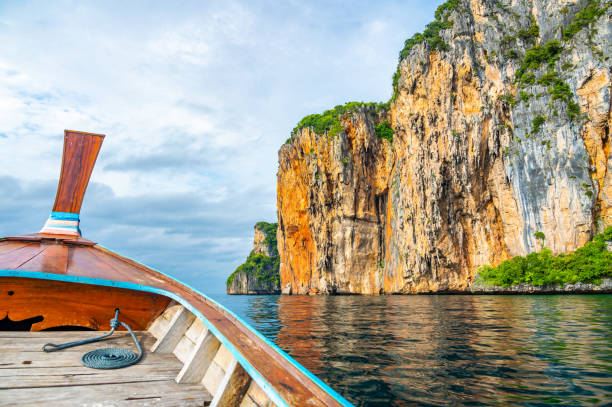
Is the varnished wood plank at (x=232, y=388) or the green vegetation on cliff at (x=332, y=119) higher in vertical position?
the green vegetation on cliff at (x=332, y=119)

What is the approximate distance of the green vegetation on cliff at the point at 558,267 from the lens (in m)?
24.5

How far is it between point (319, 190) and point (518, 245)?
2329 cm

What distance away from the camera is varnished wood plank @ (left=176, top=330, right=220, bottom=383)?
2154 mm

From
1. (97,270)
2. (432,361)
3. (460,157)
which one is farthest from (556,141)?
(97,270)

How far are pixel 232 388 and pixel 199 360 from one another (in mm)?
566

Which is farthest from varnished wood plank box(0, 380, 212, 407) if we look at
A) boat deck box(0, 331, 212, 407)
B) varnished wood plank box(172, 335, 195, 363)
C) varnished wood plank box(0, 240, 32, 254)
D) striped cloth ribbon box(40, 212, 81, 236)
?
striped cloth ribbon box(40, 212, 81, 236)

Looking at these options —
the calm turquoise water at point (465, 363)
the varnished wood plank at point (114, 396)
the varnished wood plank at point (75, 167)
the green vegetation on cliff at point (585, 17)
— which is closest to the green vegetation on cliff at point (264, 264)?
the green vegetation on cliff at point (585, 17)

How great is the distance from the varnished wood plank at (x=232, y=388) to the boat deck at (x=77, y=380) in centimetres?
25

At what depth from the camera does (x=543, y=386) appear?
4.11m

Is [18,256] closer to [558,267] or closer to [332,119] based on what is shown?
[558,267]

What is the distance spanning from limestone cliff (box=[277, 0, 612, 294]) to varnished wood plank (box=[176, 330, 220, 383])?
A: 34.3m

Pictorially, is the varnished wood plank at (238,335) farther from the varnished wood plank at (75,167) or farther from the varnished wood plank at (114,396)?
the varnished wood plank at (75,167)

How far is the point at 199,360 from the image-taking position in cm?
223

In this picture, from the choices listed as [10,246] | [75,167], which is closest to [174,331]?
[10,246]
